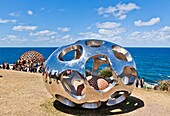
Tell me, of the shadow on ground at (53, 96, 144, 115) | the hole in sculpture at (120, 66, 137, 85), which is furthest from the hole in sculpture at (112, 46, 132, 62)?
the shadow on ground at (53, 96, 144, 115)

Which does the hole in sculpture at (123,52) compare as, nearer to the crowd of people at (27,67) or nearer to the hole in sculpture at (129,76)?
the hole in sculpture at (129,76)

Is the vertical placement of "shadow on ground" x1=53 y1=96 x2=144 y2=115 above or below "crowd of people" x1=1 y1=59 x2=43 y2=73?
below

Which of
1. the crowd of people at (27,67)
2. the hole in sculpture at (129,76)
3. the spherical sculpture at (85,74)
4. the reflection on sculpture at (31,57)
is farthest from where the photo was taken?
the reflection on sculpture at (31,57)

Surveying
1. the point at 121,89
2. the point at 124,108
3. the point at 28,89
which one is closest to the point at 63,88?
the point at 121,89

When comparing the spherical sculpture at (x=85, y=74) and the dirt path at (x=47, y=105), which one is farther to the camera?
the dirt path at (x=47, y=105)

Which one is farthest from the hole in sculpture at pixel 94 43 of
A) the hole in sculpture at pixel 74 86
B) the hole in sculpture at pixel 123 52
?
the hole in sculpture at pixel 74 86

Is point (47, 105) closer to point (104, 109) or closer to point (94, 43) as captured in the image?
→ point (104, 109)

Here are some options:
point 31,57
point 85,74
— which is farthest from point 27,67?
point 85,74

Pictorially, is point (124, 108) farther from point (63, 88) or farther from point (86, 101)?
point (63, 88)

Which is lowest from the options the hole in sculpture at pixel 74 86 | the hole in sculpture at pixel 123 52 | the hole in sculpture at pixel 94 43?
the hole in sculpture at pixel 74 86

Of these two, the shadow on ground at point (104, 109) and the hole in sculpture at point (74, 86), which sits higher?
the hole in sculpture at point (74, 86)

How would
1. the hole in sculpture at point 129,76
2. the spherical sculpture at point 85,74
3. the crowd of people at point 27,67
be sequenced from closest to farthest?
the spherical sculpture at point 85,74
the hole in sculpture at point 129,76
the crowd of people at point 27,67

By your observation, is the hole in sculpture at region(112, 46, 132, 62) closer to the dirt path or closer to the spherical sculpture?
the spherical sculpture

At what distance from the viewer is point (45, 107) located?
12000 mm
